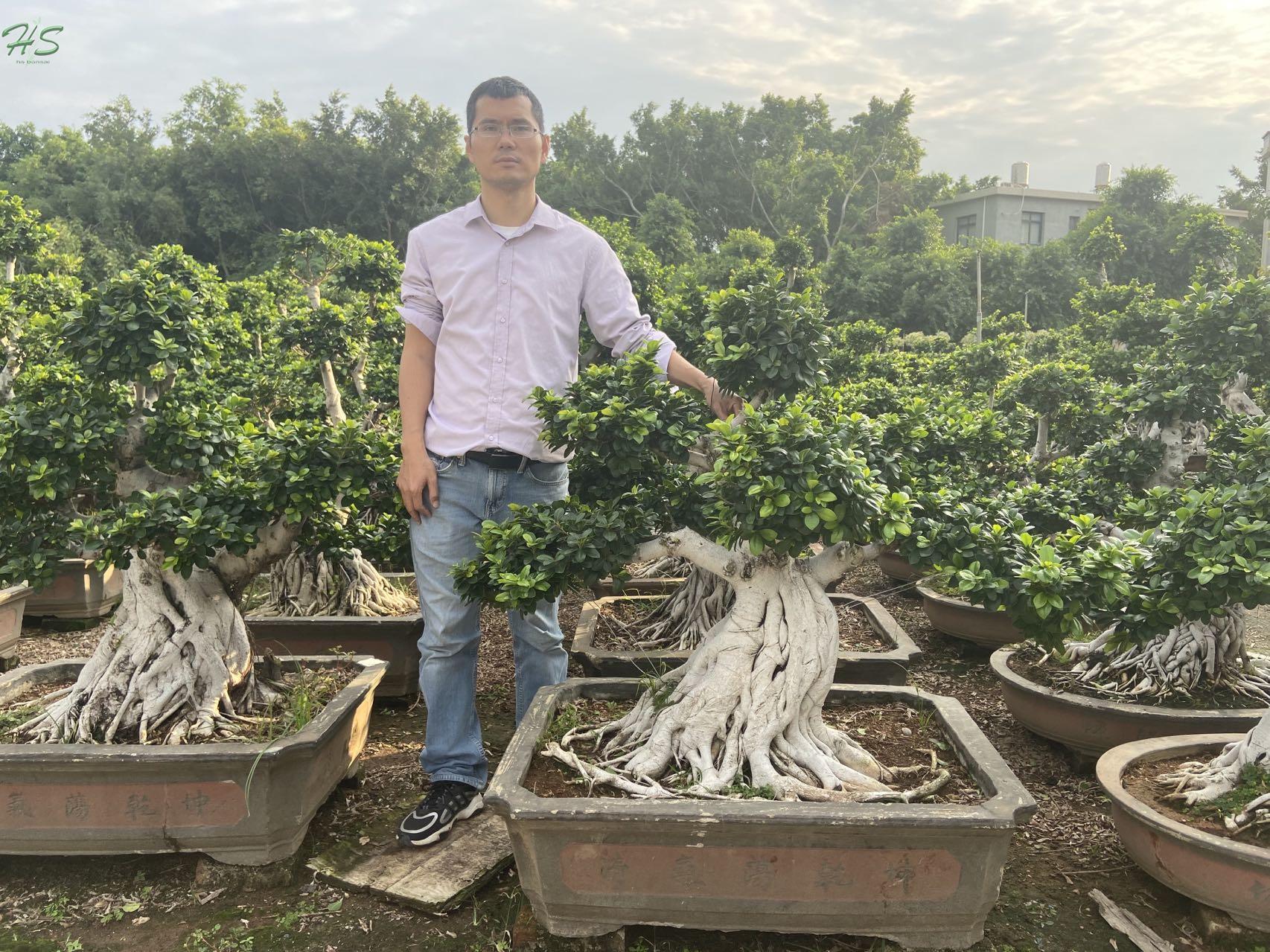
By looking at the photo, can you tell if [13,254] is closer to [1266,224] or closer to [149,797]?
[149,797]

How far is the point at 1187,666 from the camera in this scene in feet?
11.0

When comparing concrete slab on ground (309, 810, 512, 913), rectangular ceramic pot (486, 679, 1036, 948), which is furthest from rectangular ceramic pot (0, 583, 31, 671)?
rectangular ceramic pot (486, 679, 1036, 948)

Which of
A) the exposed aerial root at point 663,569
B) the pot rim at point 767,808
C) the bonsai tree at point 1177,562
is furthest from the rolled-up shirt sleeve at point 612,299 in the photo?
the exposed aerial root at point 663,569

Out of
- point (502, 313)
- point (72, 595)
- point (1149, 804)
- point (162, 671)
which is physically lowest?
point (72, 595)

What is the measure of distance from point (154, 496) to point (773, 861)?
219 cm

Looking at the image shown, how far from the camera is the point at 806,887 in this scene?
83.7 inches

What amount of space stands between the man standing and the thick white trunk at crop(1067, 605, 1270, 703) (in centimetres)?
204

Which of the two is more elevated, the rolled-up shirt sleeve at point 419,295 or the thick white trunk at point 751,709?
the rolled-up shirt sleeve at point 419,295

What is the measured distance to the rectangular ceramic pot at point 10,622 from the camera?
477cm

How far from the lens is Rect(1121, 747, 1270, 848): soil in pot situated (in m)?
2.34

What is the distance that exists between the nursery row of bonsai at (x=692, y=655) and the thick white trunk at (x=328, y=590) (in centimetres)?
87

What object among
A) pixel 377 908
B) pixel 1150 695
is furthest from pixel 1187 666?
pixel 377 908

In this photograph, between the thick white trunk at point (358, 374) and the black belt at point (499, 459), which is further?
the thick white trunk at point (358, 374)

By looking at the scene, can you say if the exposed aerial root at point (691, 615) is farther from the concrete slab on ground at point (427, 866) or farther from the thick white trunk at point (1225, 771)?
the thick white trunk at point (1225, 771)
